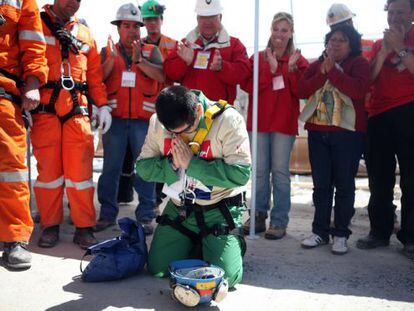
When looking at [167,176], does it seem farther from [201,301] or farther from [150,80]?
[150,80]

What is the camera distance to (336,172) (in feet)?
13.4

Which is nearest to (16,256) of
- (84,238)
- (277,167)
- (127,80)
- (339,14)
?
(84,238)

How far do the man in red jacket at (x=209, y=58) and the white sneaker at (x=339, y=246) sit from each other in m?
1.63

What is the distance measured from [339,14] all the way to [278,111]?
3.25 feet

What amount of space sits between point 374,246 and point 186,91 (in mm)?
2326

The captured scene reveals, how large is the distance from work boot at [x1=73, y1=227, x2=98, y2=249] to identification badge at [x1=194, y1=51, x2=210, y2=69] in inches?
69.4

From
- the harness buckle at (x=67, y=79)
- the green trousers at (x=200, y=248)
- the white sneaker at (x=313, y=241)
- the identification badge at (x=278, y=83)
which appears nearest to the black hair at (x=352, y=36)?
the identification badge at (x=278, y=83)

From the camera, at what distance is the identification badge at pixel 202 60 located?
4.55 m

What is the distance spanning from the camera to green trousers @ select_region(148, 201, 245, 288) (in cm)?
327

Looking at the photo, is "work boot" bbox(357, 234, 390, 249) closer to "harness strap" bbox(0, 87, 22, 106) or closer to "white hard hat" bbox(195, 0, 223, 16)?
"white hard hat" bbox(195, 0, 223, 16)

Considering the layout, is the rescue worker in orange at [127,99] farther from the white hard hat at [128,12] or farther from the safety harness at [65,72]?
the safety harness at [65,72]

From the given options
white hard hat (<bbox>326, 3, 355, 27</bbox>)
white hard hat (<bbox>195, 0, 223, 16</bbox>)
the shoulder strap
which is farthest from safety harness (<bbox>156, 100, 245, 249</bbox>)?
white hard hat (<bbox>326, 3, 355, 27</bbox>)

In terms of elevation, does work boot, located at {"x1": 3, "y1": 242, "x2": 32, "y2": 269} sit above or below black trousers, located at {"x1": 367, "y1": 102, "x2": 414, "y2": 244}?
below

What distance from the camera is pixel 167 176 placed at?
11.0 feet
